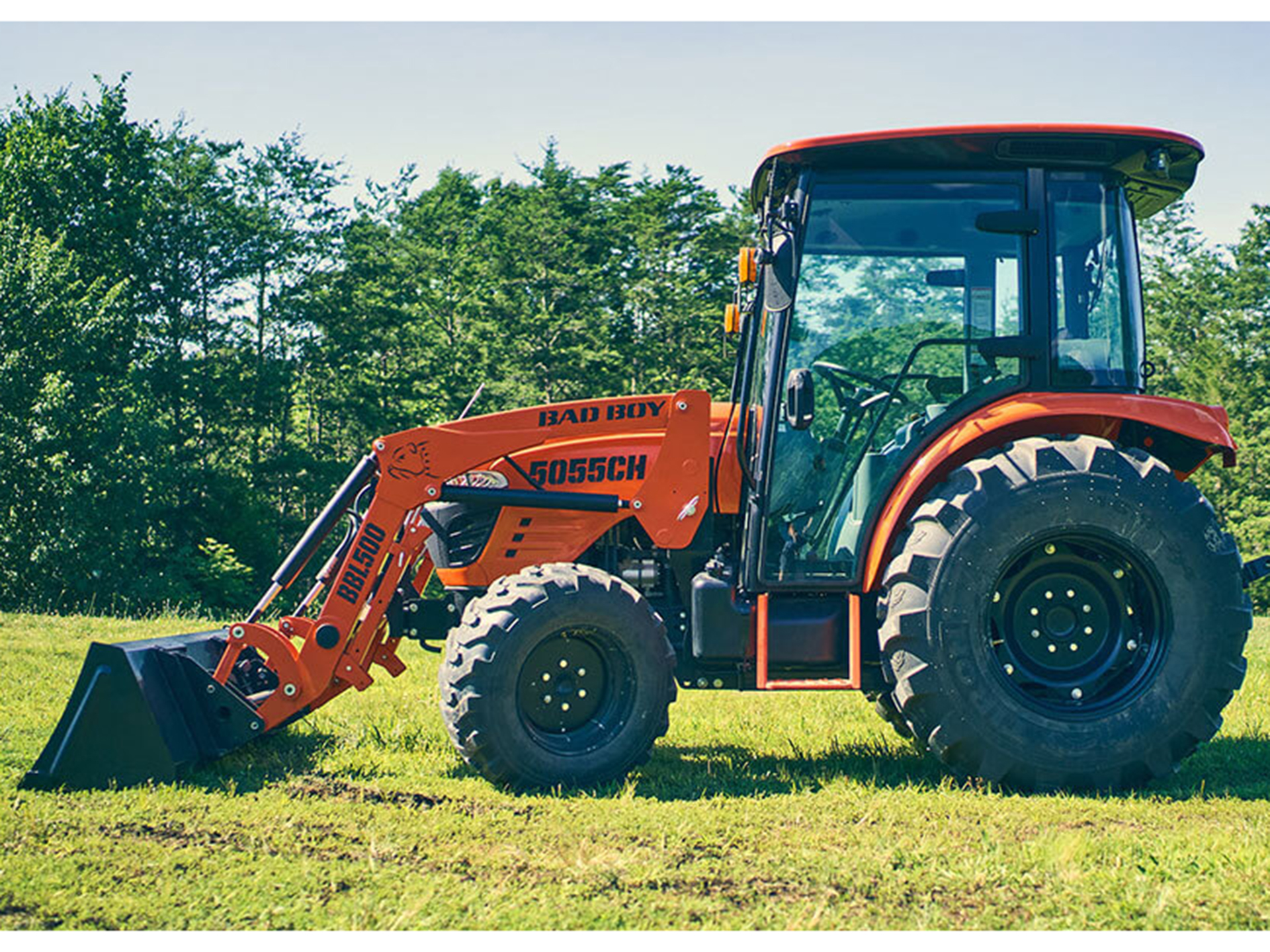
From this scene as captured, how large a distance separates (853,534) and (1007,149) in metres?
2.00

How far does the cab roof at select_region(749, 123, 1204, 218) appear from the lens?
5.57 meters

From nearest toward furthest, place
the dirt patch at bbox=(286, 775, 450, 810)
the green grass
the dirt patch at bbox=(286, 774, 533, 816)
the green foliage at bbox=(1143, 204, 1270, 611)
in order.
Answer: the green grass < the dirt patch at bbox=(286, 774, 533, 816) < the dirt patch at bbox=(286, 775, 450, 810) < the green foliage at bbox=(1143, 204, 1270, 611)

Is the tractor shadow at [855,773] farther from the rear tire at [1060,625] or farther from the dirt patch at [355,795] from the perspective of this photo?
the dirt patch at [355,795]

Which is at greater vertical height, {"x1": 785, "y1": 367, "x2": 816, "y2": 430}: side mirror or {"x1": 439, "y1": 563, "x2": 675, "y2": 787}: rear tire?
{"x1": 785, "y1": 367, "x2": 816, "y2": 430}: side mirror

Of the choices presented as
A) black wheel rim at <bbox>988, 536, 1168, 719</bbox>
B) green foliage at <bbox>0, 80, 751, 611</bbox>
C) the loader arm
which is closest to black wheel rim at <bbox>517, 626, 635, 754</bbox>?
the loader arm

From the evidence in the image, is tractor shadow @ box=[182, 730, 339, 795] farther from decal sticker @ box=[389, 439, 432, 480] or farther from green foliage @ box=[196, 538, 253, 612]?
green foliage @ box=[196, 538, 253, 612]

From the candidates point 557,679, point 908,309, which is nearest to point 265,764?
point 557,679

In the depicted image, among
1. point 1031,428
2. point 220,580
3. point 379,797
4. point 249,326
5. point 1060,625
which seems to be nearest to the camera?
point 379,797

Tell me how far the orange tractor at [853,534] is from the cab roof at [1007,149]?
14mm

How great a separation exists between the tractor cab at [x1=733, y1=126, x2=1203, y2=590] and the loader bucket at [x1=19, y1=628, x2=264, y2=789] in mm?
2644

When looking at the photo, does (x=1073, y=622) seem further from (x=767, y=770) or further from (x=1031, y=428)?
(x=767, y=770)

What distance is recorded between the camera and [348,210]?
113ft

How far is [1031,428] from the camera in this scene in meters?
5.66

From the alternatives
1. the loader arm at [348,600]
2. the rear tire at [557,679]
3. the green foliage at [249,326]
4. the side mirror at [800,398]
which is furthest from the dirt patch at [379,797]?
the green foliage at [249,326]
